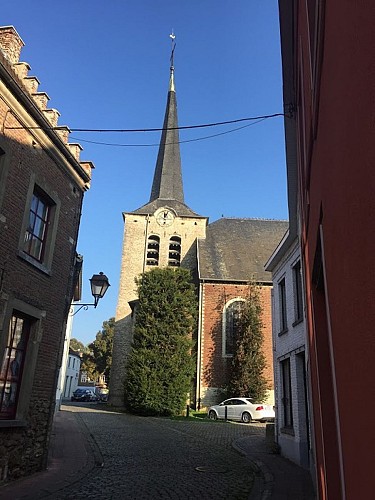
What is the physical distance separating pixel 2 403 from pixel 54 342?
1.87m

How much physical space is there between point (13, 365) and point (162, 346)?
1778 centimetres

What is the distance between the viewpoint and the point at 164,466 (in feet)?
31.7

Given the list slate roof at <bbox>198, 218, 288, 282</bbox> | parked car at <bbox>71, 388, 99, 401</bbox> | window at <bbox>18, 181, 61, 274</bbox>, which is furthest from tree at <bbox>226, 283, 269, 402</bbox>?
parked car at <bbox>71, 388, 99, 401</bbox>

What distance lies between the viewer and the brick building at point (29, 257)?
7.75m

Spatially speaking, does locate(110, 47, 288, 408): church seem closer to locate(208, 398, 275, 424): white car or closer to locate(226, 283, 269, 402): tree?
locate(226, 283, 269, 402): tree

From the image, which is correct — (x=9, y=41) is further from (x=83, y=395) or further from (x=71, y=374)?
(x=71, y=374)

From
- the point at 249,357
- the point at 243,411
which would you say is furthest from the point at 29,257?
the point at 249,357

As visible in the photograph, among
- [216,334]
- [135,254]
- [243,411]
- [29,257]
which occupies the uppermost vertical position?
[135,254]

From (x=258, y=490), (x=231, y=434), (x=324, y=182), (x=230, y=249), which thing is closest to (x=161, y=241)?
(x=230, y=249)

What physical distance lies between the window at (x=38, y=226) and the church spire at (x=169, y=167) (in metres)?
28.7

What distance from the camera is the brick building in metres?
7.75

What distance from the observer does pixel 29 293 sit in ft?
27.8

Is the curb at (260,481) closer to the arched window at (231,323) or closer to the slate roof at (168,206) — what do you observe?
the arched window at (231,323)

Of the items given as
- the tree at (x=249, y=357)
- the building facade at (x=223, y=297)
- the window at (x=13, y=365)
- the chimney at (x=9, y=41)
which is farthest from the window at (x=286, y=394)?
the building facade at (x=223, y=297)
